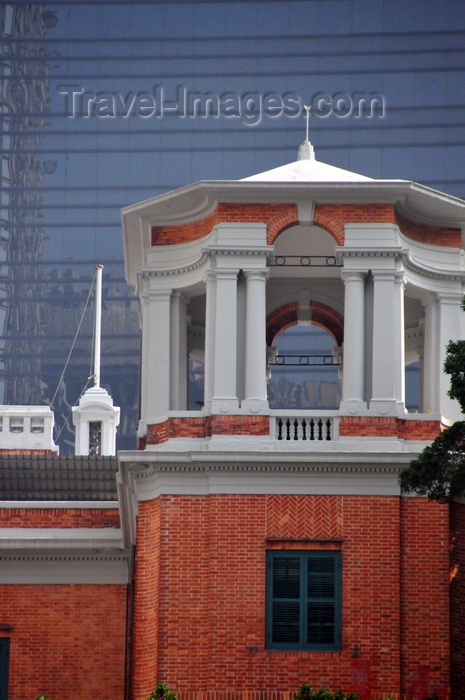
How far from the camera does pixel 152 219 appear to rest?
34969 millimetres

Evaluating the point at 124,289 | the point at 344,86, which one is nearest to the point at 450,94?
the point at 344,86

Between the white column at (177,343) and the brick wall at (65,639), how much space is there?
4.34 metres

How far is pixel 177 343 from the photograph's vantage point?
34.8 meters

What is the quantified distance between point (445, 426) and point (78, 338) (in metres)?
97.3

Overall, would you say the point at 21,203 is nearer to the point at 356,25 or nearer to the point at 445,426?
the point at 356,25

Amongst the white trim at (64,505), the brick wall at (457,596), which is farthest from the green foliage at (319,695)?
the white trim at (64,505)

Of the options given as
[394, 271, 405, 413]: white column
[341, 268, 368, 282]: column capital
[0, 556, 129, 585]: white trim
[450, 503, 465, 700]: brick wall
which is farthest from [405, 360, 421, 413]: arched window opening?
[450, 503, 465, 700]: brick wall

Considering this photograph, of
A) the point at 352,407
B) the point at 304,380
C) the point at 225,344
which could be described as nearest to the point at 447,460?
the point at 352,407

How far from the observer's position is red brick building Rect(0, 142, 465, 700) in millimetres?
32031

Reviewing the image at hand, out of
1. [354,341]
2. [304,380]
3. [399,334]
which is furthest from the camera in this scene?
[304,380]

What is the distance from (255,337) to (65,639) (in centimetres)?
756

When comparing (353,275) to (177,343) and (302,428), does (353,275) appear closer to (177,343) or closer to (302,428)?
(302,428)

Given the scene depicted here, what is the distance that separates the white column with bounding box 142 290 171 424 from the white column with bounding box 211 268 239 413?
4.57 feet

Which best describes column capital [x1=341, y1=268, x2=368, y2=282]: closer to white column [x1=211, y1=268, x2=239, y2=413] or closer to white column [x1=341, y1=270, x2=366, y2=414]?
white column [x1=341, y1=270, x2=366, y2=414]
